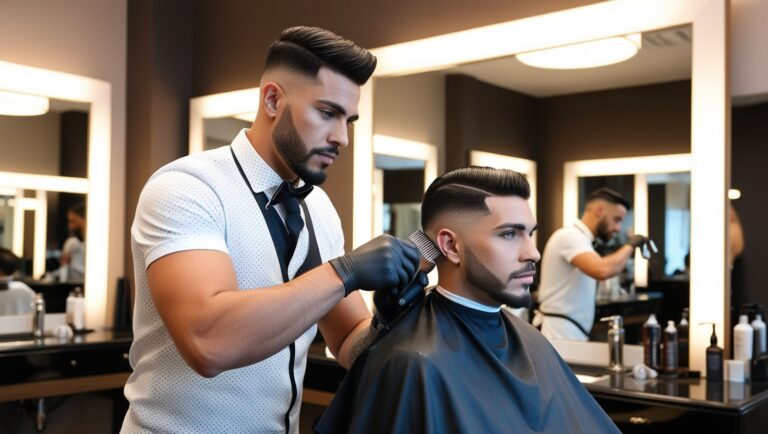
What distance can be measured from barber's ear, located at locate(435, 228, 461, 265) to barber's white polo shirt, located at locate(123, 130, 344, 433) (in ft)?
1.52

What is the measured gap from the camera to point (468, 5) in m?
3.38

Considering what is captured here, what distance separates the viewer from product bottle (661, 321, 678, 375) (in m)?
2.66

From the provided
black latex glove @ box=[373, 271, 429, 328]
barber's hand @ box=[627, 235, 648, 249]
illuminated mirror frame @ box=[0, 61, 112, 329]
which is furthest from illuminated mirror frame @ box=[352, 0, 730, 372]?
illuminated mirror frame @ box=[0, 61, 112, 329]

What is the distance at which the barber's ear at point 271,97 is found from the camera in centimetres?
172

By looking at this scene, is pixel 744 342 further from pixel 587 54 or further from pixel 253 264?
pixel 253 264

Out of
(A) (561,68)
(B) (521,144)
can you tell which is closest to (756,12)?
(A) (561,68)

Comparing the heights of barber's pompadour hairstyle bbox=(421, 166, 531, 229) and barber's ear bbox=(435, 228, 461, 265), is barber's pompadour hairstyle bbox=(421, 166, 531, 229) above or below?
above

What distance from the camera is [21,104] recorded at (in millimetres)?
4055

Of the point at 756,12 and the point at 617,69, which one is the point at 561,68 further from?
the point at 756,12

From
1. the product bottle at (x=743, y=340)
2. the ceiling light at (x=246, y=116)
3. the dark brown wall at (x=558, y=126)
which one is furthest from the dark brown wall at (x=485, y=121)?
the ceiling light at (x=246, y=116)

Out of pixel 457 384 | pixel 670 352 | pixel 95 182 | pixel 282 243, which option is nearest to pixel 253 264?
pixel 282 243

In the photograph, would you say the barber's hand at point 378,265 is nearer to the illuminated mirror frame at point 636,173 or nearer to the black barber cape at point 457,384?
the black barber cape at point 457,384

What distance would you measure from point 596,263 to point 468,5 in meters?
1.29

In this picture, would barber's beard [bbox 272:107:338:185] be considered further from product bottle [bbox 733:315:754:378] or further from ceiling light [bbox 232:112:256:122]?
ceiling light [bbox 232:112:256:122]
